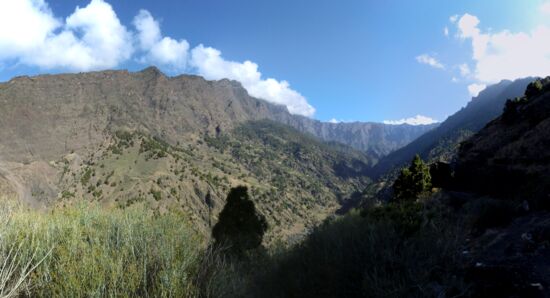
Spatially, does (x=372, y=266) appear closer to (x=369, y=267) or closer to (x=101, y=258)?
(x=369, y=267)

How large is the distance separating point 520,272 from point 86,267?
33.0ft

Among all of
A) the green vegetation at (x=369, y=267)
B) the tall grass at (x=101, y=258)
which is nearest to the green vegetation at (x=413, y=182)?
the green vegetation at (x=369, y=267)

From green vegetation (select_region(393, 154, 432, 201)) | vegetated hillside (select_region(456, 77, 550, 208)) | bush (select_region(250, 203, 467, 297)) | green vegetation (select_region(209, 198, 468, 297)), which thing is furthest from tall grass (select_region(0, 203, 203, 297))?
green vegetation (select_region(393, 154, 432, 201))

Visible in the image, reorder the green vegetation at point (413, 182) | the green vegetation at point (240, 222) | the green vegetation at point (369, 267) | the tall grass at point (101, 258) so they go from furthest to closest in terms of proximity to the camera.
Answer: the green vegetation at point (413, 182)
the green vegetation at point (240, 222)
the green vegetation at point (369, 267)
the tall grass at point (101, 258)

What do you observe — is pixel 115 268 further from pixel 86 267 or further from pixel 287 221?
pixel 287 221

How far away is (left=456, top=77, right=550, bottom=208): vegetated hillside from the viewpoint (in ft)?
83.2

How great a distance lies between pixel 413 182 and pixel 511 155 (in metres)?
12.7

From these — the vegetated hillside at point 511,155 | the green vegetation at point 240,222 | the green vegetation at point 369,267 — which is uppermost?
the vegetated hillside at point 511,155

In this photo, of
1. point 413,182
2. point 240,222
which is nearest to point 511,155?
point 413,182

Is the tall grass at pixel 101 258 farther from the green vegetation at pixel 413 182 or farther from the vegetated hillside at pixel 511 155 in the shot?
the green vegetation at pixel 413 182

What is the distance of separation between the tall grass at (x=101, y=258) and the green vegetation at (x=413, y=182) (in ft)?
117

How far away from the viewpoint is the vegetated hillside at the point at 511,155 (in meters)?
25.4

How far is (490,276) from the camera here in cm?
849

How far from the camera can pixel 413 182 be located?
136 feet
